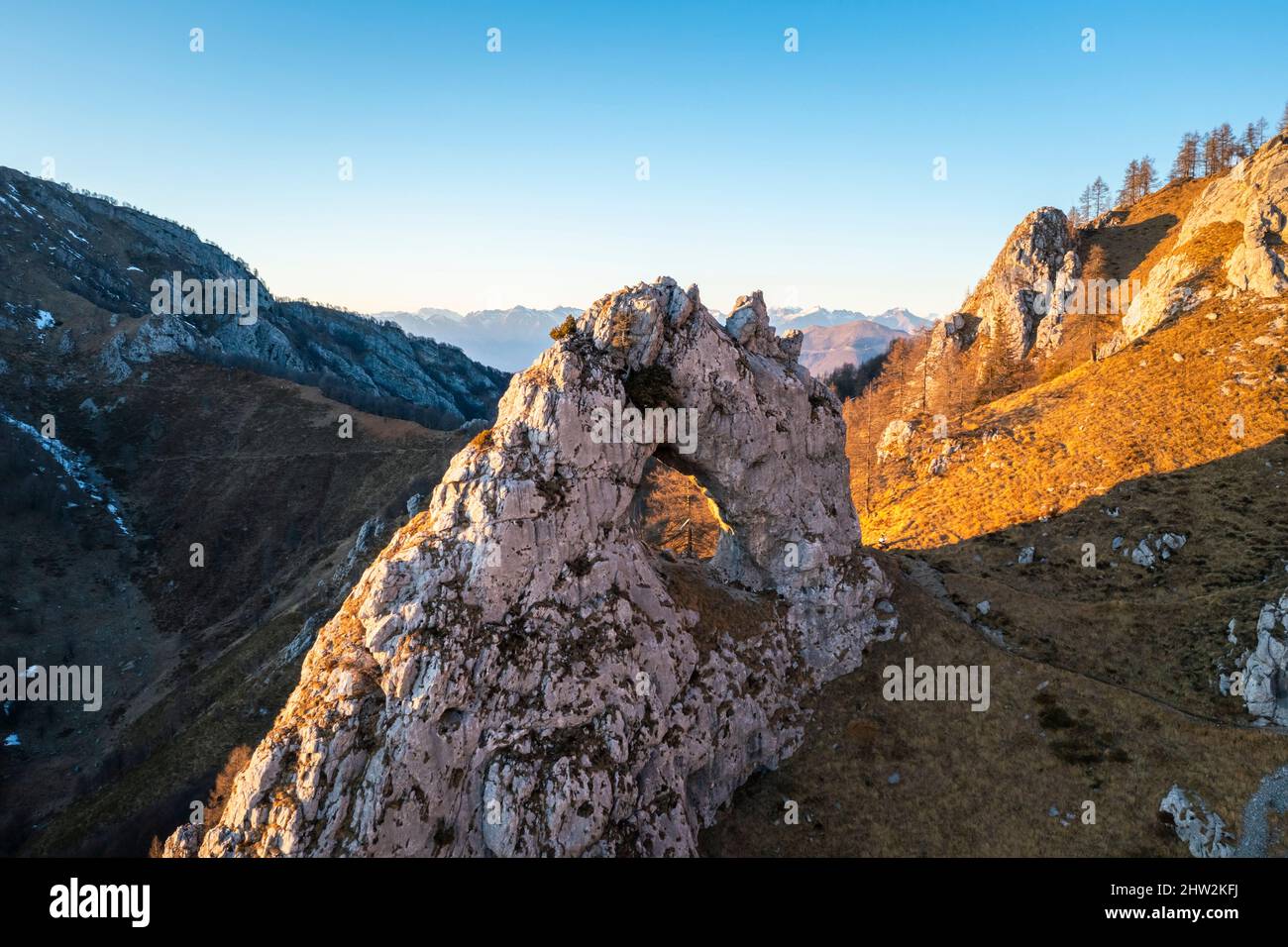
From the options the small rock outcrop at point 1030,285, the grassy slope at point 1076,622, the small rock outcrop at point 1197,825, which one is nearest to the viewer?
the small rock outcrop at point 1197,825

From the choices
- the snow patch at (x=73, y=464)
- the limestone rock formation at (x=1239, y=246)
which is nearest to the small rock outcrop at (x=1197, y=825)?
the limestone rock formation at (x=1239, y=246)

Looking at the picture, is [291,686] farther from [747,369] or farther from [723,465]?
[747,369]

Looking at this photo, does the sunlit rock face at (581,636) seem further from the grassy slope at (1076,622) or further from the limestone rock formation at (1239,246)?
the limestone rock formation at (1239,246)

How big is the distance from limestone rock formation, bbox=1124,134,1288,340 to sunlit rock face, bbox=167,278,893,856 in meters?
76.3

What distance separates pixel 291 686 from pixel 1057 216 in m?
154

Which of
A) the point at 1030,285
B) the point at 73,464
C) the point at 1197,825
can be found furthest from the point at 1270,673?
the point at 73,464

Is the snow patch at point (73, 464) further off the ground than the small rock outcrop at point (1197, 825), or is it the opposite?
the snow patch at point (73, 464)

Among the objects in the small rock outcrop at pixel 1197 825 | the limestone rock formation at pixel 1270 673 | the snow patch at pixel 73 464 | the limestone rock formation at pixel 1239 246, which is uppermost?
the limestone rock formation at pixel 1239 246

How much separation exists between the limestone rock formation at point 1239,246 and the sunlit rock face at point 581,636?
250 ft

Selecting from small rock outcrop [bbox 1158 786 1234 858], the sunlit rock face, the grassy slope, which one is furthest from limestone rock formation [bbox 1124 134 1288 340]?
small rock outcrop [bbox 1158 786 1234 858]

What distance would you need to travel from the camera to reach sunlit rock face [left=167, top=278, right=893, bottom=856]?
24.1 metres

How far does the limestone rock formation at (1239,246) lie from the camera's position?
77312 mm

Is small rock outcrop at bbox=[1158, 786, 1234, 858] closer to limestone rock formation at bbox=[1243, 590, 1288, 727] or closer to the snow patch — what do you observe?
limestone rock formation at bbox=[1243, 590, 1288, 727]

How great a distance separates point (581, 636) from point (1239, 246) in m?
105
